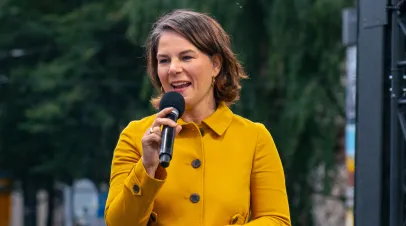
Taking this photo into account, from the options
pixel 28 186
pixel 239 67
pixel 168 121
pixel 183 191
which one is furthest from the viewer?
pixel 28 186

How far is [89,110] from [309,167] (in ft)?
19.5

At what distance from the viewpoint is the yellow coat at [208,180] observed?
2.77 m

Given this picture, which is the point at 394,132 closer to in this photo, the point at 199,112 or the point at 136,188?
the point at 199,112

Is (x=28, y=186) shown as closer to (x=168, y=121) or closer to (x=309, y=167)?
Answer: (x=309, y=167)

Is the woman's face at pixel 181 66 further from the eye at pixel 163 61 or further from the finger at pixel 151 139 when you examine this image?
the finger at pixel 151 139

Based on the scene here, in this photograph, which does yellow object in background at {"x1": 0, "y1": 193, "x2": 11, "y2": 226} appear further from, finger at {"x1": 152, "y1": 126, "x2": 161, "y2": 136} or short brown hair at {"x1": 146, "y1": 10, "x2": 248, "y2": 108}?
Result: finger at {"x1": 152, "y1": 126, "x2": 161, "y2": 136}

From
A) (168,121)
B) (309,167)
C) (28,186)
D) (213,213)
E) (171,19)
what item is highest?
(171,19)

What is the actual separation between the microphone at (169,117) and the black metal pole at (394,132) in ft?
7.52

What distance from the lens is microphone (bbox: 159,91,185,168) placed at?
253cm

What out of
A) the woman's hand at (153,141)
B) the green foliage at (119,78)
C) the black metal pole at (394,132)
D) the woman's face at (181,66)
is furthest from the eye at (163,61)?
the green foliage at (119,78)

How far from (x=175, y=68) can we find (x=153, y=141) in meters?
0.30

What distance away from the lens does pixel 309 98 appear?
1242cm

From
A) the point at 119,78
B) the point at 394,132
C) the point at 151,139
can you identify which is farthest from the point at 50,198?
the point at 151,139

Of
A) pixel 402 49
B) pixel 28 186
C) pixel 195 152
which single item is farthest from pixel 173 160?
pixel 28 186
